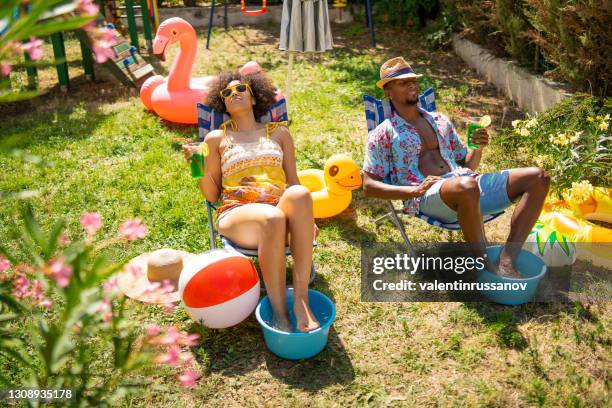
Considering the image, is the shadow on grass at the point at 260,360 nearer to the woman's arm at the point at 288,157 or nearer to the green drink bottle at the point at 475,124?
the woman's arm at the point at 288,157

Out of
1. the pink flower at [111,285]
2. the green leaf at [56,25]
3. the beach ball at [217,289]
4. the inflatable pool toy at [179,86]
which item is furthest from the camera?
the inflatable pool toy at [179,86]

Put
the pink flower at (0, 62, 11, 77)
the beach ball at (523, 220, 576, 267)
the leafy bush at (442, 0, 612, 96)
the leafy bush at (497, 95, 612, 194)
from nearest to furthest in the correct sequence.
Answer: the pink flower at (0, 62, 11, 77)
the beach ball at (523, 220, 576, 267)
the leafy bush at (497, 95, 612, 194)
the leafy bush at (442, 0, 612, 96)

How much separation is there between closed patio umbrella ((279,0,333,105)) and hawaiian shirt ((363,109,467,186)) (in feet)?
6.73

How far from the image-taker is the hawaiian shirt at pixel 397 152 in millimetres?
3979

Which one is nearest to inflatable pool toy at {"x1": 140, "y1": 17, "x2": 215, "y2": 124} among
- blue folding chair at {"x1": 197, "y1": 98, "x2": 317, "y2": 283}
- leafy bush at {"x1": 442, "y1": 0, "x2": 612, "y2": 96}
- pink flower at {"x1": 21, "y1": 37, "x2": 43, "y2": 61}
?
blue folding chair at {"x1": 197, "y1": 98, "x2": 317, "y2": 283}

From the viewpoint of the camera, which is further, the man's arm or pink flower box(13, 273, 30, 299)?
the man's arm

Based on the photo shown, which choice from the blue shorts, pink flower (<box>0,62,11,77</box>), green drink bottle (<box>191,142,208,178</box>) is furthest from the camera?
the blue shorts

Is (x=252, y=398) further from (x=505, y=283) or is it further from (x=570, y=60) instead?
(x=570, y=60)

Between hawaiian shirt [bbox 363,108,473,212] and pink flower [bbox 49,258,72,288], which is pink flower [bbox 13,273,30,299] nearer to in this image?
pink flower [bbox 49,258,72,288]

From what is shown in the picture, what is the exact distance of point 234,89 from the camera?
3.82m

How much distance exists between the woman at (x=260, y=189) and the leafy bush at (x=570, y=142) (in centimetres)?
203

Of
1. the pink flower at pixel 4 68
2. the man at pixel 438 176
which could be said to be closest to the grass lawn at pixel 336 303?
the pink flower at pixel 4 68

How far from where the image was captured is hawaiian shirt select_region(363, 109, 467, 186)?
3.98 meters

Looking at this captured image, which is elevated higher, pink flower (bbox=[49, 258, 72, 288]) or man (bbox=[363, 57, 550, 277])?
pink flower (bbox=[49, 258, 72, 288])
